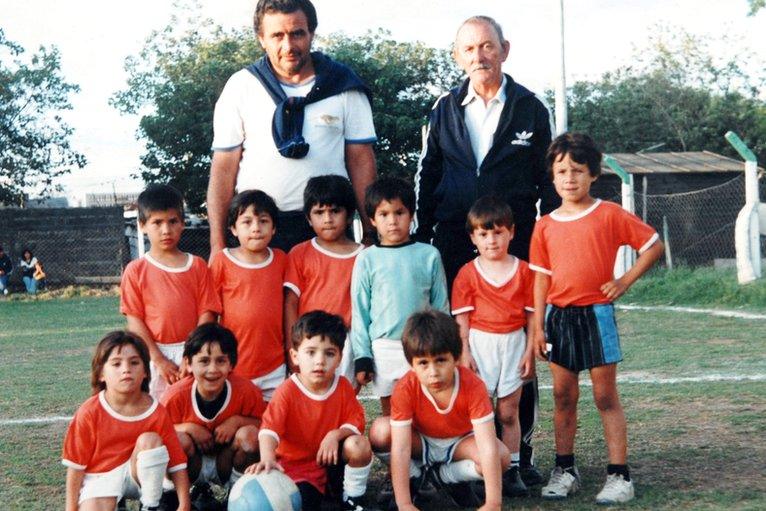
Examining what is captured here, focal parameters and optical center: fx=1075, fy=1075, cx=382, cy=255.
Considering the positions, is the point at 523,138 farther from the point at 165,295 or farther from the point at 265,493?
the point at 265,493

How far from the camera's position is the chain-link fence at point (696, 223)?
20.3 meters

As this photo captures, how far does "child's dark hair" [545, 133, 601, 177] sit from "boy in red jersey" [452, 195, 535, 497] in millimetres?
347

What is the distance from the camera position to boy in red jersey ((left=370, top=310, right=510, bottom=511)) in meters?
4.56

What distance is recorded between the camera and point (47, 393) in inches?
338

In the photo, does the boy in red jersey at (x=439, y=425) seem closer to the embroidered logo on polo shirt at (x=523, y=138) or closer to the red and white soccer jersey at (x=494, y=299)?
the red and white soccer jersey at (x=494, y=299)

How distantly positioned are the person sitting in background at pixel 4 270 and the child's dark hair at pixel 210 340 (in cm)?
2114

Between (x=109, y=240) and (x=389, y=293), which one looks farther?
(x=109, y=240)

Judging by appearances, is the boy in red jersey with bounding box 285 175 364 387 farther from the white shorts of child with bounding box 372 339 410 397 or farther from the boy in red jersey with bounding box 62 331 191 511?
the boy in red jersey with bounding box 62 331 191 511

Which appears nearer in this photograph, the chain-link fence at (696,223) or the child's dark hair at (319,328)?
the child's dark hair at (319,328)

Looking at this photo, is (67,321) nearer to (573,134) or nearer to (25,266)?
(25,266)

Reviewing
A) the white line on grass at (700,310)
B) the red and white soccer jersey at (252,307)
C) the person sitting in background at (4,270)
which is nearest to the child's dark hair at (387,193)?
the red and white soccer jersey at (252,307)

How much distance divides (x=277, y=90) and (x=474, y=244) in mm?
1253

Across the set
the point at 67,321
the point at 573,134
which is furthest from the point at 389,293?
the point at 67,321

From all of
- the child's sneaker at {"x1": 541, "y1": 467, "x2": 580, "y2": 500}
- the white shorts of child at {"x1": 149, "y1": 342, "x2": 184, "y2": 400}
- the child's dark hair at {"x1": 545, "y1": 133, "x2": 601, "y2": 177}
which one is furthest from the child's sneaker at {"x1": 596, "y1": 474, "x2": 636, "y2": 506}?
the white shorts of child at {"x1": 149, "y1": 342, "x2": 184, "y2": 400}
